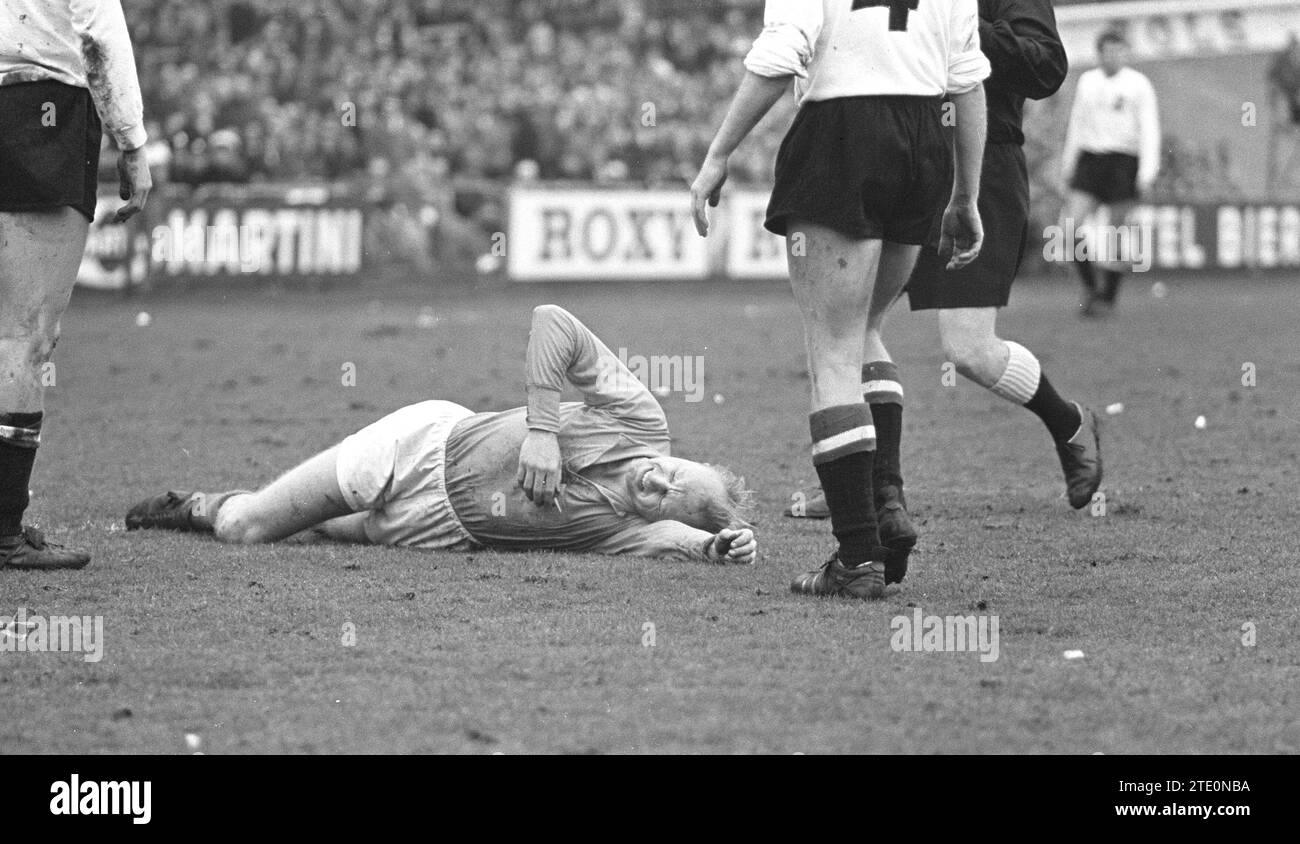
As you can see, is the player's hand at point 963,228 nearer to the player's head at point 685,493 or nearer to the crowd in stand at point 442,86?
the player's head at point 685,493

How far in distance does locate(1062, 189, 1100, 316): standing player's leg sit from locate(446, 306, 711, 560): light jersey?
1009 cm

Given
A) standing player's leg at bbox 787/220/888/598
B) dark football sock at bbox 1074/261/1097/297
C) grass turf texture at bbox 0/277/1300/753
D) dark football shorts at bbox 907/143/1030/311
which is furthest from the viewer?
dark football sock at bbox 1074/261/1097/297

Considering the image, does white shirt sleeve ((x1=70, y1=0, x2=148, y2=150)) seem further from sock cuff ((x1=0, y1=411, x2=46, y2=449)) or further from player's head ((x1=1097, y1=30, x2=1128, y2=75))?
player's head ((x1=1097, y1=30, x2=1128, y2=75))

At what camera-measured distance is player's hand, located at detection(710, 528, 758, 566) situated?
5891 millimetres

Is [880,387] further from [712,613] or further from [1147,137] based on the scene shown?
[1147,137]

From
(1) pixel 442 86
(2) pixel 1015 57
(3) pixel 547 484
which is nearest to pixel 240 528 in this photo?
(3) pixel 547 484

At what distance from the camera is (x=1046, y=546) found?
21.2 ft

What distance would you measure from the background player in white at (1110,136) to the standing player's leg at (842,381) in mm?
10707

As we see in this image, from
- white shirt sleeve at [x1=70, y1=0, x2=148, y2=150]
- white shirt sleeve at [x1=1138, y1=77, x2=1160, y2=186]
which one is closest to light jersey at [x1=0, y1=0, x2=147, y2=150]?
white shirt sleeve at [x1=70, y1=0, x2=148, y2=150]

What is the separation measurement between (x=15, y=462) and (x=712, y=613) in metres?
2.37

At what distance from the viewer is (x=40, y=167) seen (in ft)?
19.0

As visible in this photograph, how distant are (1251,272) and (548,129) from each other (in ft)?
30.2
